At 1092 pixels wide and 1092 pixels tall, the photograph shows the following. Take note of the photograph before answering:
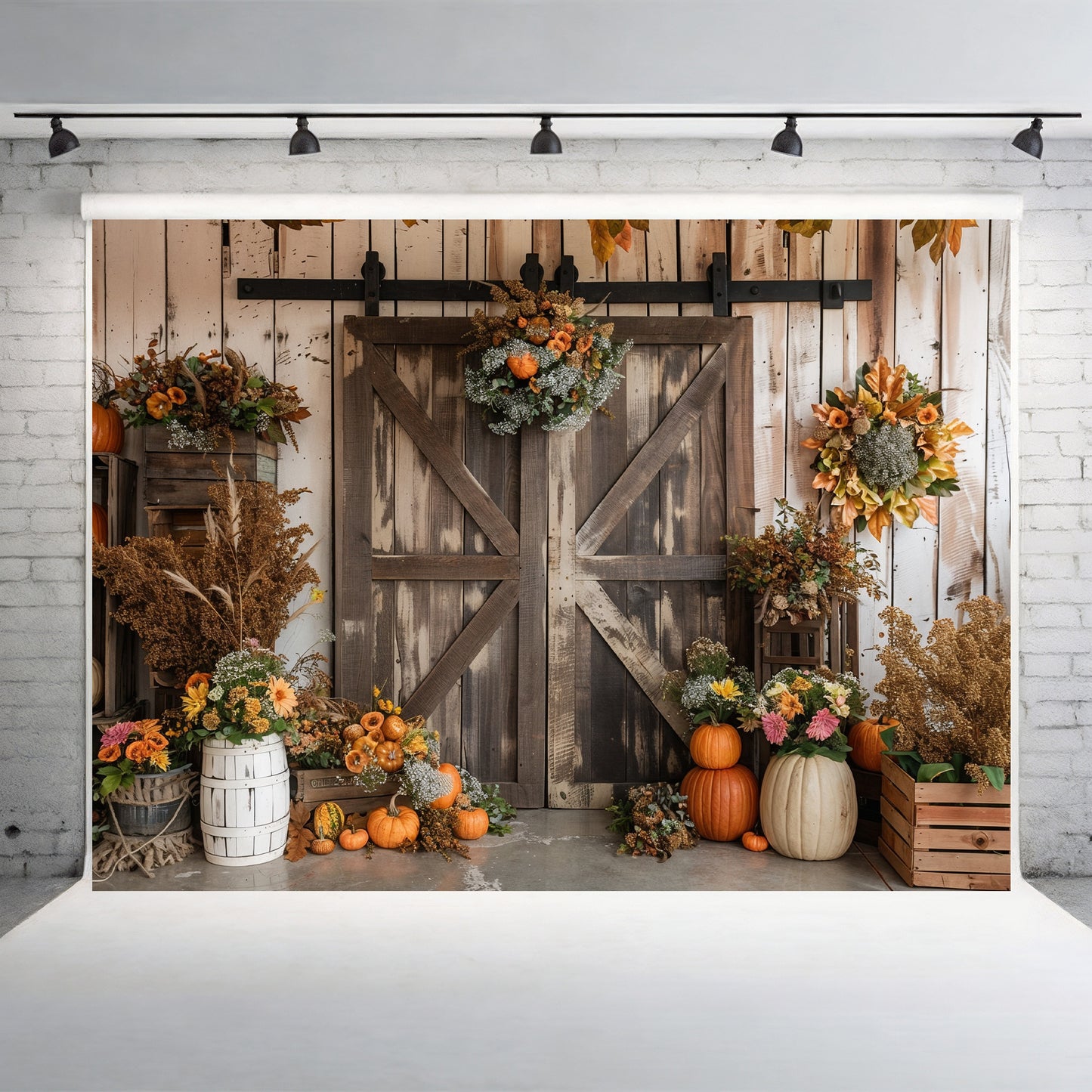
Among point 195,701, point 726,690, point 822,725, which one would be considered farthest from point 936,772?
point 195,701

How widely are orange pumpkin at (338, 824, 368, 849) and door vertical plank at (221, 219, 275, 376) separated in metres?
1.73

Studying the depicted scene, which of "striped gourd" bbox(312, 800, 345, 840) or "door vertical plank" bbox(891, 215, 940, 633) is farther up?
"door vertical plank" bbox(891, 215, 940, 633)

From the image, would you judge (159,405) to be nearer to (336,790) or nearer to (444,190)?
(444,190)

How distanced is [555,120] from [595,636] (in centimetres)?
215

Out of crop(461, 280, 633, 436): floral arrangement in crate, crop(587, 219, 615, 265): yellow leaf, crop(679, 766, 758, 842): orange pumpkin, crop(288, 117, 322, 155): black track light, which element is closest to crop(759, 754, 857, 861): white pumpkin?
crop(679, 766, 758, 842): orange pumpkin

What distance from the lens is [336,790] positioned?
3.57 metres

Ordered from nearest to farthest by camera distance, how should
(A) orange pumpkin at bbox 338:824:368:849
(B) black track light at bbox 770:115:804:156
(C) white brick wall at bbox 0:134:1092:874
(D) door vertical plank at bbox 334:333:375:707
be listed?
1. (B) black track light at bbox 770:115:804:156
2. (C) white brick wall at bbox 0:134:1092:874
3. (A) orange pumpkin at bbox 338:824:368:849
4. (D) door vertical plank at bbox 334:333:375:707

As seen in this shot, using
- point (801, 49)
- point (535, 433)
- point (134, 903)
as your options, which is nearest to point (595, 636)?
point (535, 433)

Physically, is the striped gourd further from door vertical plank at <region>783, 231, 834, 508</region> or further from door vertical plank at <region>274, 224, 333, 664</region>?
door vertical plank at <region>783, 231, 834, 508</region>

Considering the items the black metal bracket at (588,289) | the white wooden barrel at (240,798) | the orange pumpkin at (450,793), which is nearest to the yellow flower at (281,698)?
the white wooden barrel at (240,798)

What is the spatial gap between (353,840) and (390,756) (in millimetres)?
343

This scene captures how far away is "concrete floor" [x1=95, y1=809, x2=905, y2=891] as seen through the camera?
10.3ft

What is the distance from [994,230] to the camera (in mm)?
3973

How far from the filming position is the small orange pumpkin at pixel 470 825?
3566mm
